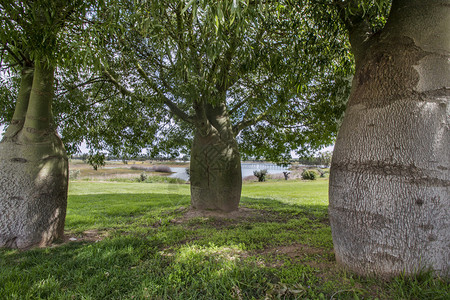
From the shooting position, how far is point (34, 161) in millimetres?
3547

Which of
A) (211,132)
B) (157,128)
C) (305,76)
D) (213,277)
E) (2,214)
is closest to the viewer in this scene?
(213,277)

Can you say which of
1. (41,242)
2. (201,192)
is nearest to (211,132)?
(201,192)

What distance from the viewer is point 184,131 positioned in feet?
28.6

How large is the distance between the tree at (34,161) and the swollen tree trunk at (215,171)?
2.93m

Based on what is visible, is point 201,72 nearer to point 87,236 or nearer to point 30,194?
point 30,194

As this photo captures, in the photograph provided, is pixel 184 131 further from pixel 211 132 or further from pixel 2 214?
pixel 2 214

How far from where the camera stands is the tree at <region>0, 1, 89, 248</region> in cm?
322

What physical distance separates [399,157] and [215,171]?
4.21m

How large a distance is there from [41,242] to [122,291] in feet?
7.08

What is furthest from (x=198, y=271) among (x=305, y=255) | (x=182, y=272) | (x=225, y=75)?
(x=225, y=75)

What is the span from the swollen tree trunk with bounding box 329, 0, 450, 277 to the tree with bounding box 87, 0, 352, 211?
1105mm

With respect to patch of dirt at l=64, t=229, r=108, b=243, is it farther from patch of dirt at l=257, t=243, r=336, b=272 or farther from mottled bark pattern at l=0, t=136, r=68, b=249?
patch of dirt at l=257, t=243, r=336, b=272

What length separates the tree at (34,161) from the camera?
322 cm

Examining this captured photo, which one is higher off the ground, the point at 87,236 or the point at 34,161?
the point at 34,161
